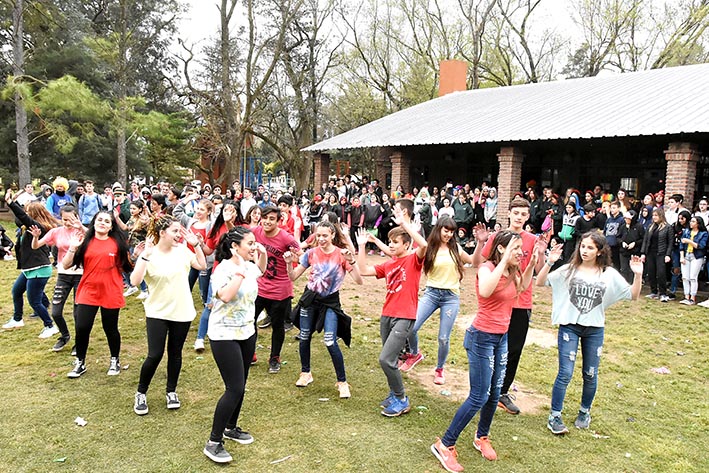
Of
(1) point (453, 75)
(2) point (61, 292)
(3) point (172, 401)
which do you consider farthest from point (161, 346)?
(1) point (453, 75)

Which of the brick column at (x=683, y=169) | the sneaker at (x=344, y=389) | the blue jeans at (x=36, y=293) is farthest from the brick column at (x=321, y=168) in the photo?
the sneaker at (x=344, y=389)

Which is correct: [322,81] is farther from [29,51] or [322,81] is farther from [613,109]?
[613,109]

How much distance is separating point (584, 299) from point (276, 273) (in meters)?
2.87

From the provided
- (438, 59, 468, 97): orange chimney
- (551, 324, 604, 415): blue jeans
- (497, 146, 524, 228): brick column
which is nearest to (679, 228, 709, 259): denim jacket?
(497, 146, 524, 228): brick column

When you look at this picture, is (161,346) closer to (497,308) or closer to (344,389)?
(344,389)

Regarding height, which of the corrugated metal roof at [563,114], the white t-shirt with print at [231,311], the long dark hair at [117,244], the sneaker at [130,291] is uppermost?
the corrugated metal roof at [563,114]

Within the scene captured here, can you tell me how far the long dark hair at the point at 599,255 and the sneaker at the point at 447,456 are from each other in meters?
1.71

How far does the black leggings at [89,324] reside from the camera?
4.98 m

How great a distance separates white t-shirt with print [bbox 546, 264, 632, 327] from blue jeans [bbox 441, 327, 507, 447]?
72cm

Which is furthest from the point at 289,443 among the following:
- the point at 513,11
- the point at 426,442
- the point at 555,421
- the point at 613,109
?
the point at 513,11

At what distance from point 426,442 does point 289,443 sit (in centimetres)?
107

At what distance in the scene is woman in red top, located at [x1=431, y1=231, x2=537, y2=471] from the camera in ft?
12.3

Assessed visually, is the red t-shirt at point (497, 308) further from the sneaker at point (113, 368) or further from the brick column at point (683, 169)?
the brick column at point (683, 169)

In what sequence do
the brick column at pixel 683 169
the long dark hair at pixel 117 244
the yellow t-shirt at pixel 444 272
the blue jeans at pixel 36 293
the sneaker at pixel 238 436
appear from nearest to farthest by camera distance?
1. the sneaker at pixel 238 436
2. the long dark hair at pixel 117 244
3. the yellow t-shirt at pixel 444 272
4. the blue jeans at pixel 36 293
5. the brick column at pixel 683 169
